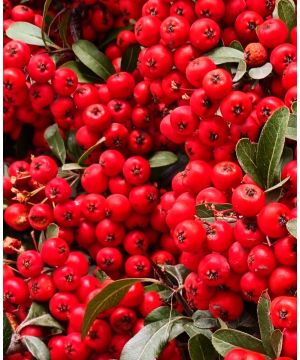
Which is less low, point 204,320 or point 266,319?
point 266,319

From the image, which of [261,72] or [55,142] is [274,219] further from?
[55,142]

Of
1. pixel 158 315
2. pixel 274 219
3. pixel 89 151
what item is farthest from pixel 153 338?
pixel 89 151

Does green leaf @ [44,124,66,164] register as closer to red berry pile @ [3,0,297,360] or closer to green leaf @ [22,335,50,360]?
red berry pile @ [3,0,297,360]

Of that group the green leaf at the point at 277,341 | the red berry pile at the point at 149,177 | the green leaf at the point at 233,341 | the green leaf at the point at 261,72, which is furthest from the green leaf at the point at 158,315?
the green leaf at the point at 261,72

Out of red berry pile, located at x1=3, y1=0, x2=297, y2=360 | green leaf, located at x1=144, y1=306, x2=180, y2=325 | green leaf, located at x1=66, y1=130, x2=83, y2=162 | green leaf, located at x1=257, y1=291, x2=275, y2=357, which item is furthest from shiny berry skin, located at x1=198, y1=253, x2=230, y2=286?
green leaf, located at x1=66, y1=130, x2=83, y2=162

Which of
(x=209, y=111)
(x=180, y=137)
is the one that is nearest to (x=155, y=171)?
(x=180, y=137)

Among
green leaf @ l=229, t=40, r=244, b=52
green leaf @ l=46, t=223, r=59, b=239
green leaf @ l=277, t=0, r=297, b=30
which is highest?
green leaf @ l=277, t=0, r=297, b=30

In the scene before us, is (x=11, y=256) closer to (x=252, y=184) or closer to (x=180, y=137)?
(x=180, y=137)
